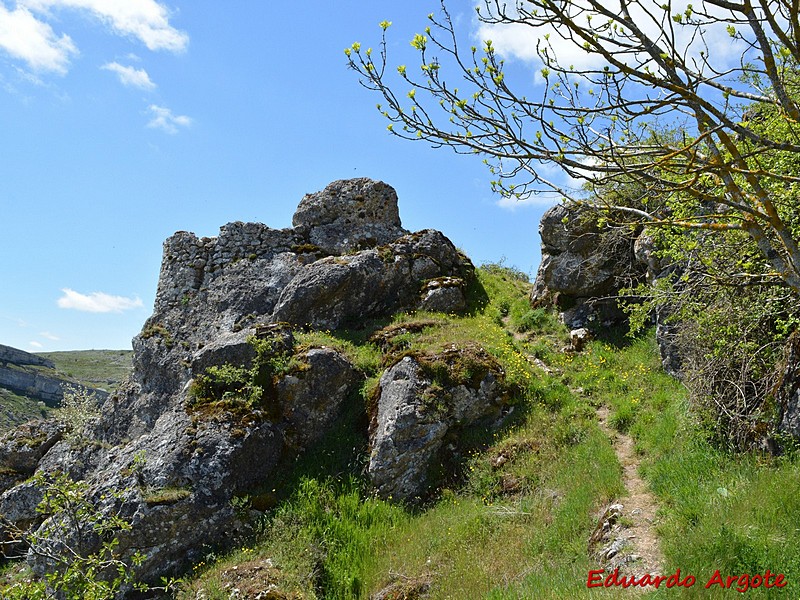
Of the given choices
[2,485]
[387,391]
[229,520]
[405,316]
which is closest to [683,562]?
[387,391]

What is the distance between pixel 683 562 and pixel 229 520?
27.9ft

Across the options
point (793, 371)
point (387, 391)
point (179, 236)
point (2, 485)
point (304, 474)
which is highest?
point (179, 236)

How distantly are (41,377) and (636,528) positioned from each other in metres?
153

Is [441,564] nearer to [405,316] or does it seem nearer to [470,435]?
[470,435]

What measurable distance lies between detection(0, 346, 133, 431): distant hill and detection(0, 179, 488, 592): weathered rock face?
72791 mm

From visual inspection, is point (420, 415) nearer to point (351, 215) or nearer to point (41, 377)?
point (351, 215)

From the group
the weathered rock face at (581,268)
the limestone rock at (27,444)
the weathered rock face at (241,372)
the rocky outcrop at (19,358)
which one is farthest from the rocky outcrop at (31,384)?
the weathered rock face at (581,268)

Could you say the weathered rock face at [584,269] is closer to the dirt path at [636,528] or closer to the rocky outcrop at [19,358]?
the dirt path at [636,528]

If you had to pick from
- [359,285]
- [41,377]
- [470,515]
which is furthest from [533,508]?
[41,377]

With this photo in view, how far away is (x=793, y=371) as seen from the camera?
7.47 meters

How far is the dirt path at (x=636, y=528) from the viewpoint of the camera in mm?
6496

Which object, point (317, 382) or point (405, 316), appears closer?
point (317, 382)

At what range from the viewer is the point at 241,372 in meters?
13.7

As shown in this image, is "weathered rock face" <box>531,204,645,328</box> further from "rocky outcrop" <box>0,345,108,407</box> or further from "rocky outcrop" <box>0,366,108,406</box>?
"rocky outcrop" <box>0,366,108,406</box>
